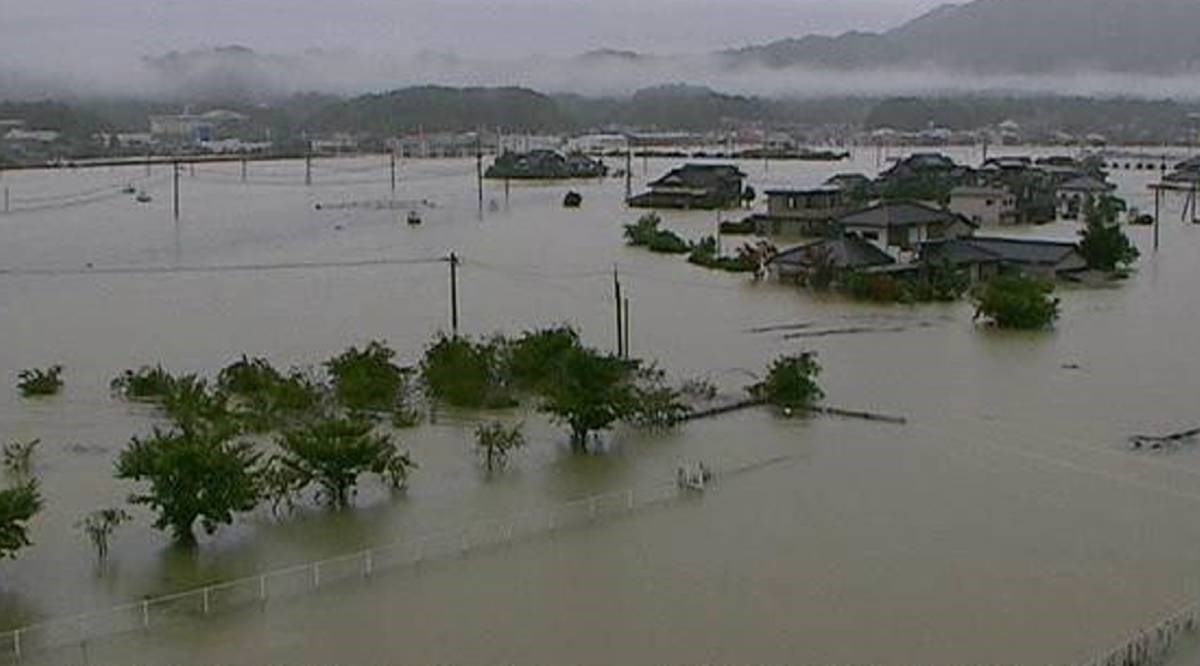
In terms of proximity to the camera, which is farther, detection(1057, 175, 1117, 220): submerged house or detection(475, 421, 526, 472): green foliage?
detection(1057, 175, 1117, 220): submerged house

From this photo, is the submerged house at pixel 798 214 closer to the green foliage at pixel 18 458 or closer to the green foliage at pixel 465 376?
the green foliage at pixel 465 376

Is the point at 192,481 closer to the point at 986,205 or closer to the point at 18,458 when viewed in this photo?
the point at 18,458

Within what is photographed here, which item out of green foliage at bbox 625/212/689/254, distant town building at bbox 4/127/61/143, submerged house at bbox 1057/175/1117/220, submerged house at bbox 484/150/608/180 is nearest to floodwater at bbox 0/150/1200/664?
green foliage at bbox 625/212/689/254

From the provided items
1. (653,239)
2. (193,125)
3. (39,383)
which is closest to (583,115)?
(193,125)

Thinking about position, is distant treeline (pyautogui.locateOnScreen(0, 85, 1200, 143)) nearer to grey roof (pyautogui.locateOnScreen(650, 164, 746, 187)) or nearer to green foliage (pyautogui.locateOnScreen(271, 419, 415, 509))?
grey roof (pyautogui.locateOnScreen(650, 164, 746, 187))

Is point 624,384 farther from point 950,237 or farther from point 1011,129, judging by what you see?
point 1011,129

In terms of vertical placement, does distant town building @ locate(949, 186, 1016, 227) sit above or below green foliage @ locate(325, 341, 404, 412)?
above

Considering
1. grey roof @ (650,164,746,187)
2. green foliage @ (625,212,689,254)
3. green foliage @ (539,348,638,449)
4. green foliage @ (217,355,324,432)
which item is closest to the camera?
green foliage @ (539,348,638,449)

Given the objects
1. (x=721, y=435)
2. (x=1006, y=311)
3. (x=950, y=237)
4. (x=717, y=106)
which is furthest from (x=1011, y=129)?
(x=721, y=435)
